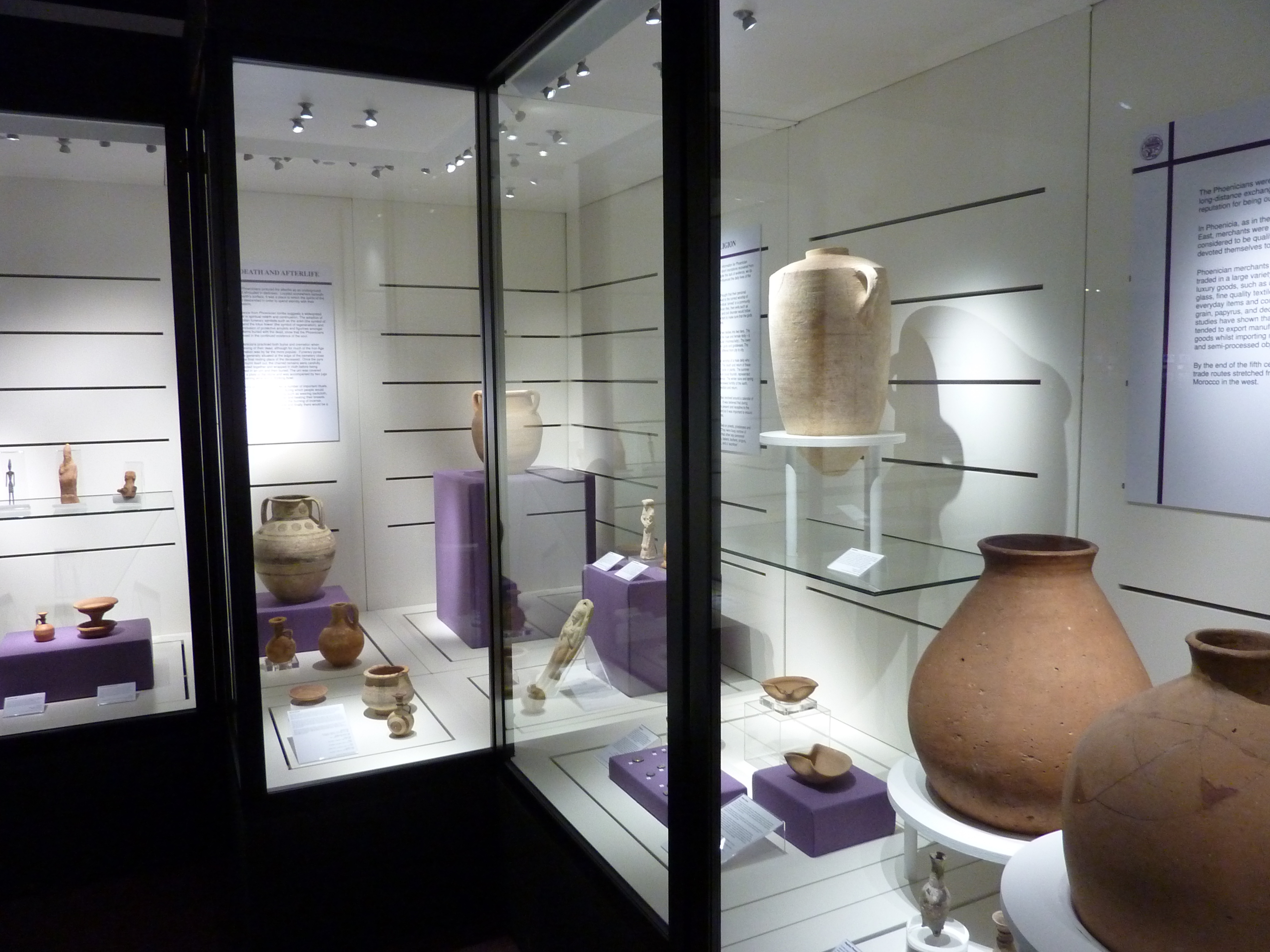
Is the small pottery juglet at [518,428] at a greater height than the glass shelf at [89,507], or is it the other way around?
the small pottery juglet at [518,428]

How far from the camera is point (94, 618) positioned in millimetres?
2961

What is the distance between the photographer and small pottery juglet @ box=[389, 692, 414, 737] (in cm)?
258

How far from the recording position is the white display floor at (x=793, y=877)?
51.6 inches

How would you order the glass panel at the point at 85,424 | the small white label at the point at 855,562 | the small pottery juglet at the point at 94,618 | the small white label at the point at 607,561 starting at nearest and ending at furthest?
1. the small white label at the point at 855,562
2. the small white label at the point at 607,561
3. the glass panel at the point at 85,424
4. the small pottery juglet at the point at 94,618

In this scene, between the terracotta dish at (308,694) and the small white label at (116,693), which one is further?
the small white label at (116,693)

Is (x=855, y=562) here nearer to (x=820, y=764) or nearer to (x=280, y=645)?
(x=820, y=764)

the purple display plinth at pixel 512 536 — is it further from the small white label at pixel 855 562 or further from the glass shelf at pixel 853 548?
the small white label at pixel 855 562

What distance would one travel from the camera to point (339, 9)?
232 centimetres

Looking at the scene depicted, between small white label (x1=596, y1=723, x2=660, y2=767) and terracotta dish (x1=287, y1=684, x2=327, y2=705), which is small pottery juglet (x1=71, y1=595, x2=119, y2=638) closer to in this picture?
terracotta dish (x1=287, y1=684, x2=327, y2=705)

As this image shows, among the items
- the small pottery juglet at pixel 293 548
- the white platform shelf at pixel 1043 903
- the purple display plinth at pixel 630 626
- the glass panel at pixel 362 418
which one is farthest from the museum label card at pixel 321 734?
the white platform shelf at pixel 1043 903

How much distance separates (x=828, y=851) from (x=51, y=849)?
2413 mm

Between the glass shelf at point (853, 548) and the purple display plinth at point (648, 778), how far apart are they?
1.40 ft

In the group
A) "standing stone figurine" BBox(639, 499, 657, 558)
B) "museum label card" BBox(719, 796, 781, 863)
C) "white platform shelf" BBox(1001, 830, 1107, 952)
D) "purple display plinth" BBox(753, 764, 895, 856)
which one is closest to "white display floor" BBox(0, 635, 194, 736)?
"standing stone figurine" BBox(639, 499, 657, 558)

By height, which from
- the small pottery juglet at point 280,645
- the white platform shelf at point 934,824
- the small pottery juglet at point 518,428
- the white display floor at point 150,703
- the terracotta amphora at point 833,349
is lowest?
the white display floor at point 150,703
